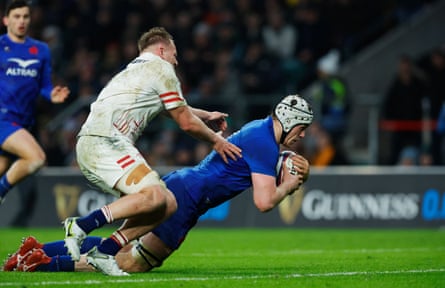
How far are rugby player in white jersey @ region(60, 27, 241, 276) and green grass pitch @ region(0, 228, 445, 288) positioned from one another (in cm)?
42

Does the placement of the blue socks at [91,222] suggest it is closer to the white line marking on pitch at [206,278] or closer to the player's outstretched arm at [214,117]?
the white line marking on pitch at [206,278]

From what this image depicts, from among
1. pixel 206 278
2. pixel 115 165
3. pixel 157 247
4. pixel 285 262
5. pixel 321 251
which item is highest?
pixel 115 165

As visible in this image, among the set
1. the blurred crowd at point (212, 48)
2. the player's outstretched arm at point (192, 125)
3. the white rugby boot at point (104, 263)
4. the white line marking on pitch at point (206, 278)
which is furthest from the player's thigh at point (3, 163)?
the blurred crowd at point (212, 48)

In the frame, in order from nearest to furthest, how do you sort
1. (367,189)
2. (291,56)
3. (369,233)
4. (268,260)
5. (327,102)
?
(268,260)
(369,233)
(367,189)
(327,102)
(291,56)

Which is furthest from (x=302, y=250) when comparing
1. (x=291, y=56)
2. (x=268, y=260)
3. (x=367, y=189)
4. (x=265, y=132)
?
(x=291, y=56)

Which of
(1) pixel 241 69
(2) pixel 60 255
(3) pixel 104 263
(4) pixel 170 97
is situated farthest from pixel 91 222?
(1) pixel 241 69

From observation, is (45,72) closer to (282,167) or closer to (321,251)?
(321,251)

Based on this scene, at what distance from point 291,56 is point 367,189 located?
4866mm

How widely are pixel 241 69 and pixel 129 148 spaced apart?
1230 cm

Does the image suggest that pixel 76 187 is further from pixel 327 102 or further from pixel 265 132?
pixel 265 132

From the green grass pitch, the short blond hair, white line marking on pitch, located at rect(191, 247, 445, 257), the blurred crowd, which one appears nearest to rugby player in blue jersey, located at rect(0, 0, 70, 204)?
the green grass pitch

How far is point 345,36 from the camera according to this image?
23141mm

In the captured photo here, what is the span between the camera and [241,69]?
20.9 meters

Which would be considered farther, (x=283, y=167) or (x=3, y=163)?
(x=3, y=163)
